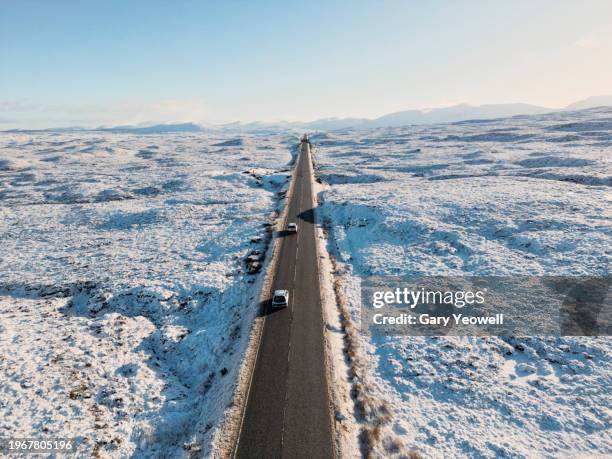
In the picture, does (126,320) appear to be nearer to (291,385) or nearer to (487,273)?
(291,385)

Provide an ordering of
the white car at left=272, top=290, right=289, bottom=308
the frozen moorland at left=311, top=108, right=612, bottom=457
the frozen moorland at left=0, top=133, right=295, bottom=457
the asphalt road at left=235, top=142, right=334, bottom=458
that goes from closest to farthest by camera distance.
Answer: the asphalt road at left=235, top=142, right=334, bottom=458 < the frozen moorland at left=311, top=108, right=612, bottom=457 < the frozen moorland at left=0, top=133, right=295, bottom=457 < the white car at left=272, top=290, right=289, bottom=308

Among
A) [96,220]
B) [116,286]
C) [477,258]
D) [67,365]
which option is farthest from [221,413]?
[96,220]

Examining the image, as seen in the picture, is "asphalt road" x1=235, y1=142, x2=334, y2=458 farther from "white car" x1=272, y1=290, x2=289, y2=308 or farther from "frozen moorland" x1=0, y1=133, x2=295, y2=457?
"frozen moorland" x1=0, y1=133, x2=295, y2=457

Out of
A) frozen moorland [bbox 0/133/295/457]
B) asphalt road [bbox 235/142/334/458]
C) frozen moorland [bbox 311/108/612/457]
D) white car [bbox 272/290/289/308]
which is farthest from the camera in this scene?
white car [bbox 272/290/289/308]

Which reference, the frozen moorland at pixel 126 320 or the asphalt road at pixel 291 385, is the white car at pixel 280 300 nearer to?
the asphalt road at pixel 291 385

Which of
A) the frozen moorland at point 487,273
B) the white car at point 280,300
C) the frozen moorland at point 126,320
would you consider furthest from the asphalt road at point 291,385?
the frozen moorland at point 487,273

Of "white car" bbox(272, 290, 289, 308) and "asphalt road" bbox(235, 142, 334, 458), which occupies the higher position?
"white car" bbox(272, 290, 289, 308)

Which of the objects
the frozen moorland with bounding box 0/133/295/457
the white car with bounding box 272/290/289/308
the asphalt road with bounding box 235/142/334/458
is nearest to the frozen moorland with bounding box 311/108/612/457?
the asphalt road with bounding box 235/142/334/458
